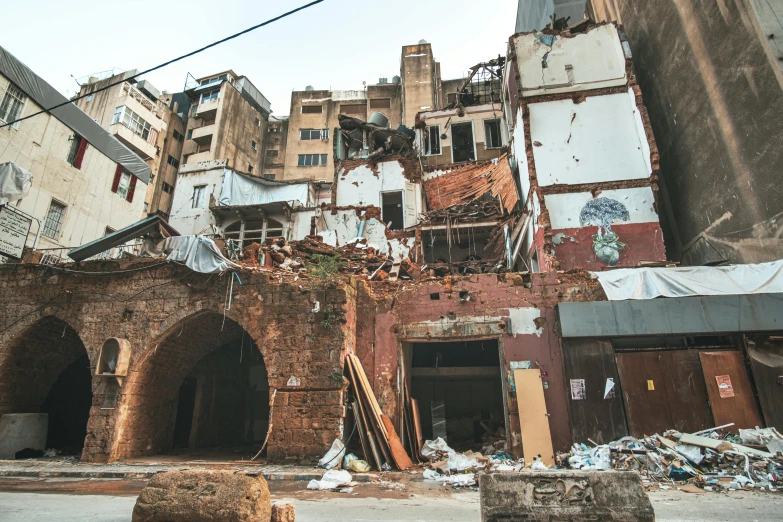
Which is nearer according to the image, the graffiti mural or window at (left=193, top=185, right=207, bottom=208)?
the graffiti mural

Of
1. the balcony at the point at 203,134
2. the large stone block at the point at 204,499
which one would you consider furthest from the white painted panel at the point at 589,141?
the balcony at the point at 203,134

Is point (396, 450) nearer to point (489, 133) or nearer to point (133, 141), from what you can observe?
point (489, 133)

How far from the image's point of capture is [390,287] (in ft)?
38.6

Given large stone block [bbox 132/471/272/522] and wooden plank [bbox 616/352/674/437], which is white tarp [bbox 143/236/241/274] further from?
wooden plank [bbox 616/352/674/437]

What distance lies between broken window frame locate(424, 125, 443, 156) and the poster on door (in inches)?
627

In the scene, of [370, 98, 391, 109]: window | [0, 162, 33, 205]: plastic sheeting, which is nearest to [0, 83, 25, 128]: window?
[0, 162, 33, 205]: plastic sheeting

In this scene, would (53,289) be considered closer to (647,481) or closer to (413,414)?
(413,414)

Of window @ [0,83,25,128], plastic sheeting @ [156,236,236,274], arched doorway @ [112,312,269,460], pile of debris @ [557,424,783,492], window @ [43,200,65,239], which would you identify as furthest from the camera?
window @ [43,200,65,239]

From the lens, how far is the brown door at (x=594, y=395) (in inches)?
377

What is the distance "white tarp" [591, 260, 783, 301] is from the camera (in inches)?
385

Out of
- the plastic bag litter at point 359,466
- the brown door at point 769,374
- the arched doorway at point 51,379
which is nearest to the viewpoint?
the plastic bag litter at point 359,466

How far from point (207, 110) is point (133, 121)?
6057mm

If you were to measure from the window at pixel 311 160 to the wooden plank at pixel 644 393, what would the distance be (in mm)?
33193

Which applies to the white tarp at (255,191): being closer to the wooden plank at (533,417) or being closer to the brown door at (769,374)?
the wooden plank at (533,417)
